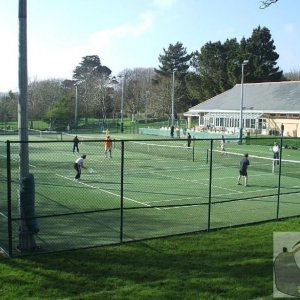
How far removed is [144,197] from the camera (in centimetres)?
1841

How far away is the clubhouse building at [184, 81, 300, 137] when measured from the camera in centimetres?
5744

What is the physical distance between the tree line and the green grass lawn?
53.5 metres

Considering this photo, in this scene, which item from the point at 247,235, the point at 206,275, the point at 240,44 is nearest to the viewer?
the point at 206,275

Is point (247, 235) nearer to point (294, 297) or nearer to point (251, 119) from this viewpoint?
point (294, 297)

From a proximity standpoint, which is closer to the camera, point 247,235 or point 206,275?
point 206,275

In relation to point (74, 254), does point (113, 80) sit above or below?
A: above

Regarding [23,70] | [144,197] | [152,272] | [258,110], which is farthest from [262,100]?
[152,272]

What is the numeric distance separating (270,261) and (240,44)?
70.9 m

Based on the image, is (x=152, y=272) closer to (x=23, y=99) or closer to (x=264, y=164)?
(x=23, y=99)

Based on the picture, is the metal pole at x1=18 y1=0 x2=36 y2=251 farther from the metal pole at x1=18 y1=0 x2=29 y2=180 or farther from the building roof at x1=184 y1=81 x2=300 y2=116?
the building roof at x1=184 y1=81 x2=300 y2=116

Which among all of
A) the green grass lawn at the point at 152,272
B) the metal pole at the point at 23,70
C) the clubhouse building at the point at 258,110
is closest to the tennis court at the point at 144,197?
the metal pole at the point at 23,70

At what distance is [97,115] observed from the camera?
96.9m

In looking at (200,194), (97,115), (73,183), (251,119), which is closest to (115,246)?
(200,194)

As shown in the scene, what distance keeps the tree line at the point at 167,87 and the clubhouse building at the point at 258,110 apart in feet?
22.8
